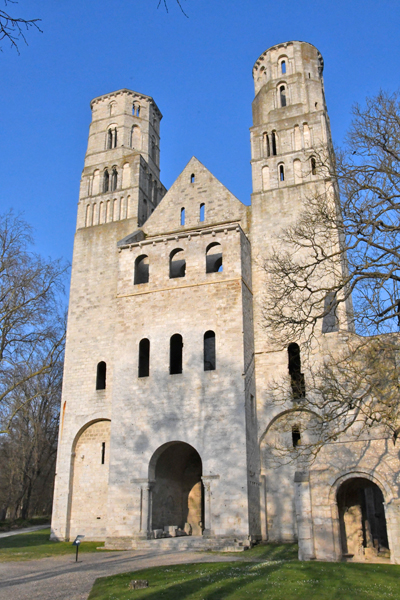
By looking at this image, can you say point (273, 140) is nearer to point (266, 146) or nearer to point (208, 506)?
point (266, 146)

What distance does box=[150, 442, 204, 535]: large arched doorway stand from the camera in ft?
76.0

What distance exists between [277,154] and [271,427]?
13.8 meters

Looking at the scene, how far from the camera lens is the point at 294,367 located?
24.1m

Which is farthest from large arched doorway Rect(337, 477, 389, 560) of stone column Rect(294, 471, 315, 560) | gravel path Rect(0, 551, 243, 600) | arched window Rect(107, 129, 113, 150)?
arched window Rect(107, 129, 113, 150)

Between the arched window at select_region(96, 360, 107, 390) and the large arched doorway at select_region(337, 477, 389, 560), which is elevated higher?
the arched window at select_region(96, 360, 107, 390)

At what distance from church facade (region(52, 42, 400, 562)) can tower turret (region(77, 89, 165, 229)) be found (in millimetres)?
132

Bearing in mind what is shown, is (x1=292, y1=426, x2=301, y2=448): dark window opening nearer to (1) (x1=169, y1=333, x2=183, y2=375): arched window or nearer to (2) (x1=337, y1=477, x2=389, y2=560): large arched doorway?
(2) (x1=337, y1=477, x2=389, y2=560): large arched doorway

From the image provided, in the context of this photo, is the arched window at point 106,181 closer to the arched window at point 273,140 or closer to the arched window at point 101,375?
the arched window at point 273,140

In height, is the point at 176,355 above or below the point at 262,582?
above

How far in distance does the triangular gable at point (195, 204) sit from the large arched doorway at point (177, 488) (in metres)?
11.1

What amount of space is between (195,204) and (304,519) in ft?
56.2

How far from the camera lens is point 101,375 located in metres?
26.6

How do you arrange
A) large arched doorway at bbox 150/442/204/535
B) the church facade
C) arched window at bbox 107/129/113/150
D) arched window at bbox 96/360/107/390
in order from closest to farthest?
the church facade
large arched doorway at bbox 150/442/204/535
arched window at bbox 96/360/107/390
arched window at bbox 107/129/113/150

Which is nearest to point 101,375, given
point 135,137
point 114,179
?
point 114,179
